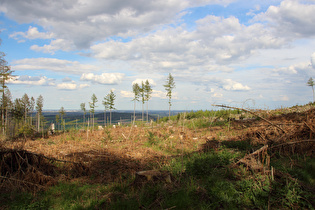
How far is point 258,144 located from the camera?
6.70m

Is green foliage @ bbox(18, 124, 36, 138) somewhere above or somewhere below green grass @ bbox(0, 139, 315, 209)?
above

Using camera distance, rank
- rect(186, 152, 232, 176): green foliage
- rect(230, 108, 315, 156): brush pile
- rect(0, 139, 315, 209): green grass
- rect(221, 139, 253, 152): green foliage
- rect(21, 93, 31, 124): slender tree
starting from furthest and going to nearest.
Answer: rect(21, 93, 31, 124): slender tree, rect(221, 139, 253, 152): green foliage, rect(230, 108, 315, 156): brush pile, rect(186, 152, 232, 176): green foliage, rect(0, 139, 315, 209): green grass

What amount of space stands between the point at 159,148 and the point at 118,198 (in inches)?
171

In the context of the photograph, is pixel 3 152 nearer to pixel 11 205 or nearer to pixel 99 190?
pixel 11 205

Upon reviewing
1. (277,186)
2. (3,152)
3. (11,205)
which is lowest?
(11,205)

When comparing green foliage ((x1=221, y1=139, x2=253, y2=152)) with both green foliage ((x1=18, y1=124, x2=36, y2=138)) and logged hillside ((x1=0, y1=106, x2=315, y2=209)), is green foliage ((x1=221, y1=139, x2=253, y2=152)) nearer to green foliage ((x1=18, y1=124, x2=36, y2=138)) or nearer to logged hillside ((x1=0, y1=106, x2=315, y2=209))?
logged hillside ((x1=0, y1=106, x2=315, y2=209))

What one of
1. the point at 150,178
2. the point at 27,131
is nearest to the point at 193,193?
the point at 150,178

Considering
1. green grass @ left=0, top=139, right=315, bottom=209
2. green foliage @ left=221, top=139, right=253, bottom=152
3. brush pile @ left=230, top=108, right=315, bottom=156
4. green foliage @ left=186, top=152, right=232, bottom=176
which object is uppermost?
brush pile @ left=230, top=108, right=315, bottom=156

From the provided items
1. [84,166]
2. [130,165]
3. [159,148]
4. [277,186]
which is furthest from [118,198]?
[159,148]

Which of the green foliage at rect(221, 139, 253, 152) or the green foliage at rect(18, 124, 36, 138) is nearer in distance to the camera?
the green foliage at rect(221, 139, 253, 152)

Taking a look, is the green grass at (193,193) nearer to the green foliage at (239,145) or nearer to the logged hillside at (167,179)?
the logged hillside at (167,179)

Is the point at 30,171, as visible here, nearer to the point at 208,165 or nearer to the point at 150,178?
the point at 150,178

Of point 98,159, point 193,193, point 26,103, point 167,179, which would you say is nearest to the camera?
point 193,193

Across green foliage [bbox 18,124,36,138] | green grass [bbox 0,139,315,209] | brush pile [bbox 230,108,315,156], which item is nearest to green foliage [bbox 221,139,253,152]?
brush pile [bbox 230,108,315,156]
